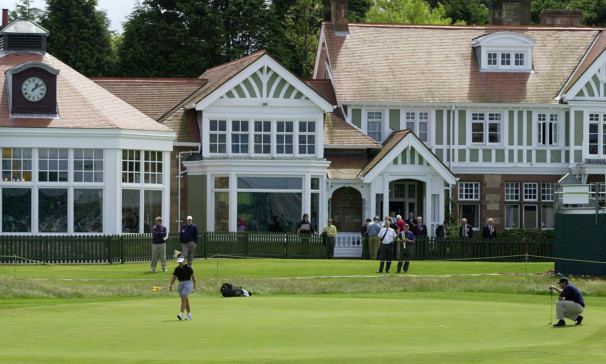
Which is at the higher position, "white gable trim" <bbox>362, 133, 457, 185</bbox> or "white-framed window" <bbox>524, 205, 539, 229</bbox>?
"white gable trim" <bbox>362, 133, 457, 185</bbox>

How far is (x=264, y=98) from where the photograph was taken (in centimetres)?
5234

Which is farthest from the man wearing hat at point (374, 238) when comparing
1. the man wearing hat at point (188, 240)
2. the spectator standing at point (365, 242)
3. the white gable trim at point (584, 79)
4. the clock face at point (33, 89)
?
the clock face at point (33, 89)

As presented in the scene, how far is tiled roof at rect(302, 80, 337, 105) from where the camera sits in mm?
57312

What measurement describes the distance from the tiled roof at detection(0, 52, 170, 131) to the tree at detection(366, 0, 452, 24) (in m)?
33.3

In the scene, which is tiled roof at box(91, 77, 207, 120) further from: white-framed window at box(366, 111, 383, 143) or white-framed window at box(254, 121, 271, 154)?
white-framed window at box(366, 111, 383, 143)

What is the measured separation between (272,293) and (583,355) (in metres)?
16.3

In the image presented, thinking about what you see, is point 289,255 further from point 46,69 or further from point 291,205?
point 46,69

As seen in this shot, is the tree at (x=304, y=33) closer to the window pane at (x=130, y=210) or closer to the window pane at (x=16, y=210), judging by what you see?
the window pane at (x=130, y=210)

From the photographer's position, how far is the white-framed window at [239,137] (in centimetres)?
5225

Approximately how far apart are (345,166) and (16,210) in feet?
47.5

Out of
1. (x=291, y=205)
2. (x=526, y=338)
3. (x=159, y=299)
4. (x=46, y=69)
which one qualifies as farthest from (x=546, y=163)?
(x=526, y=338)

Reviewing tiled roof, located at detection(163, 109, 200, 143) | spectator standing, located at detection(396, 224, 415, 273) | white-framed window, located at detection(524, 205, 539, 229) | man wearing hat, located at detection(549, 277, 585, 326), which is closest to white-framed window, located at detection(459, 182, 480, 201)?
white-framed window, located at detection(524, 205, 539, 229)

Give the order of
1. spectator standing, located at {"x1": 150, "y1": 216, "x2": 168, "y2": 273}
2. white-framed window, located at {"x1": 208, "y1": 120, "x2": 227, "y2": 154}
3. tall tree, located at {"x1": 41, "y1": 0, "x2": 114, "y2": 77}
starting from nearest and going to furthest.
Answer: spectator standing, located at {"x1": 150, "y1": 216, "x2": 168, "y2": 273}, white-framed window, located at {"x1": 208, "y1": 120, "x2": 227, "y2": 154}, tall tree, located at {"x1": 41, "y1": 0, "x2": 114, "y2": 77}

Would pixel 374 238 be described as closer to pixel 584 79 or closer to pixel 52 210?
Result: pixel 52 210
